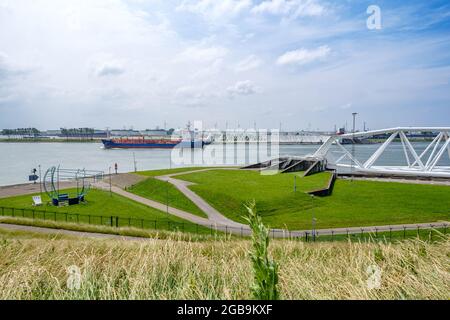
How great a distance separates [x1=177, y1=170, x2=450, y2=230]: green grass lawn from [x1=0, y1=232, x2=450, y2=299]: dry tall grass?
18.7 meters

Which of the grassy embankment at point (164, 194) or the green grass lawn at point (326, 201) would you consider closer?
the green grass lawn at point (326, 201)

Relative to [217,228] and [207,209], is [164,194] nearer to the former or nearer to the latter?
[207,209]

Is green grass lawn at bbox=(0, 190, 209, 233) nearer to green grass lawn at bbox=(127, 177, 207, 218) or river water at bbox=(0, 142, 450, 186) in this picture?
green grass lawn at bbox=(127, 177, 207, 218)

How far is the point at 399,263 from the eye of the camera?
212 inches

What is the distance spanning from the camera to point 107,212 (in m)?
28.8

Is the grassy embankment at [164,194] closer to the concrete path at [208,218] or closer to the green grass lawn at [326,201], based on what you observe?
the concrete path at [208,218]

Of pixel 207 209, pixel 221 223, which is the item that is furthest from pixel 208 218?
pixel 207 209

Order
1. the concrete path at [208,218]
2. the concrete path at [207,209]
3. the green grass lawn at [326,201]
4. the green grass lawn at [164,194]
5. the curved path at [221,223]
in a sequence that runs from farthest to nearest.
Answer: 1. the green grass lawn at [164,194]
2. the green grass lawn at [326,201]
3. the concrete path at [207,209]
4. the concrete path at [208,218]
5. the curved path at [221,223]

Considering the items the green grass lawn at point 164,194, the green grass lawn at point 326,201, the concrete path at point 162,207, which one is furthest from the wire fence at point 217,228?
the green grass lawn at point 164,194

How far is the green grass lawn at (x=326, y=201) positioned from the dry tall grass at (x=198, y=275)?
18.7 metres

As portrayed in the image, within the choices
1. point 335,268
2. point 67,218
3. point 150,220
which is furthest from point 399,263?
point 67,218

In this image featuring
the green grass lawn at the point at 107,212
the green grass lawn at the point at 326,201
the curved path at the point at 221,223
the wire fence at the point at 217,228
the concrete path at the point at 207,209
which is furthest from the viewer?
the green grass lawn at the point at 326,201

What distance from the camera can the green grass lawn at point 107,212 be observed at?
2461 cm

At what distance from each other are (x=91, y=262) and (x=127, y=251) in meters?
1.07
